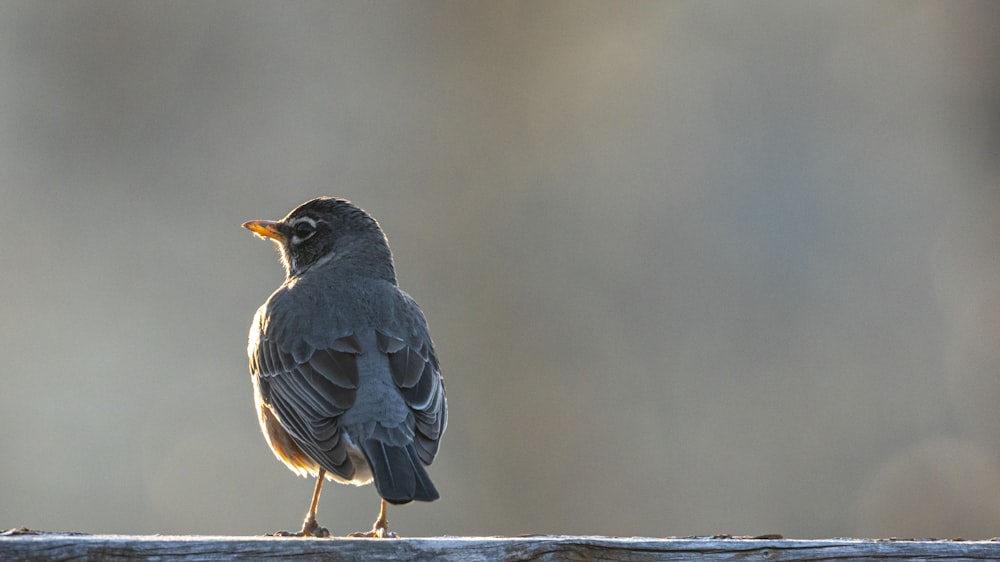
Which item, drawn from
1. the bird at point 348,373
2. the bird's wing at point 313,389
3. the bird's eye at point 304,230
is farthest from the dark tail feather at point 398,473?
the bird's eye at point 304,230

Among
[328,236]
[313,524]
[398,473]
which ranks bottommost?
[313,524]

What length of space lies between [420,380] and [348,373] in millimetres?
278

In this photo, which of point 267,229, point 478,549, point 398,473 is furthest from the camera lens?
point 267,229

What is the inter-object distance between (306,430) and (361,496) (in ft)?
20.8

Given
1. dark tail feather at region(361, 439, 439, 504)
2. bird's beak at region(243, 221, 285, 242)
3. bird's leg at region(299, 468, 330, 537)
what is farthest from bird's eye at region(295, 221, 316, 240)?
dark tail feather at region(361, 439, 439, 504)

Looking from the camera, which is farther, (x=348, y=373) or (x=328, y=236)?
(x=328, y=236)

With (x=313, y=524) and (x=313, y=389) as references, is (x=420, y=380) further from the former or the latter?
(x=313, y=524)

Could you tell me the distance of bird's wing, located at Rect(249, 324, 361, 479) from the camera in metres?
4.61

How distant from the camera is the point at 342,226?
622cm

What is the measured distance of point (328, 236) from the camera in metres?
6.24

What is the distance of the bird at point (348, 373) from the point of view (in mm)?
4465

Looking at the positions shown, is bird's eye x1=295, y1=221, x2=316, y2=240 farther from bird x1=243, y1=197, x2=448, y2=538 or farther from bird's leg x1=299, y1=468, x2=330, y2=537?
bird's leg x1=299, y1=468, x2=330, y2=537

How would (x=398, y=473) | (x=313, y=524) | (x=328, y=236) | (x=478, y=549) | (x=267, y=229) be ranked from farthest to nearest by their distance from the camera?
1. (x=267, y=229)
2. (x=328, y=236)
3. (x=313, y=524)
4. (x=398, y=473)
5. (x=478, y=549)

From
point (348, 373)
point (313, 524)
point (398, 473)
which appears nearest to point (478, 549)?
point (398, 473)
